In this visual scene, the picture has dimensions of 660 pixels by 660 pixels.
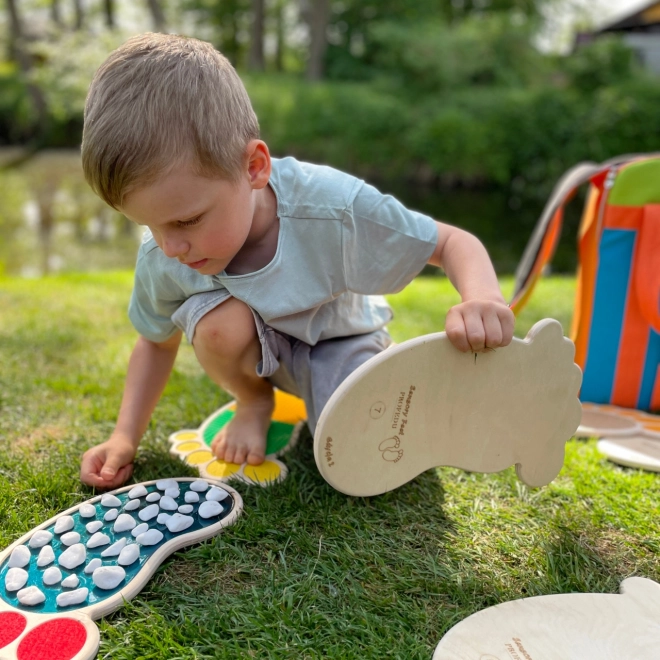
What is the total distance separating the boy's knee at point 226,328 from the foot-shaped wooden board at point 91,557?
30 cm

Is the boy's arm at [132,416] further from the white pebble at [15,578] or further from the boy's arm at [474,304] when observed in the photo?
the boy's arm at [474,304]

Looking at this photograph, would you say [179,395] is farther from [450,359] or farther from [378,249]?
[450,359]

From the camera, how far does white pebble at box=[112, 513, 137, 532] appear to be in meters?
1.26

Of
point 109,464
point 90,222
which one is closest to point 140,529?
point 109,464

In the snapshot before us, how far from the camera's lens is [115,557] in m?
1.20

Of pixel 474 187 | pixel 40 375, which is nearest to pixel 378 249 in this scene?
pixel 40 375

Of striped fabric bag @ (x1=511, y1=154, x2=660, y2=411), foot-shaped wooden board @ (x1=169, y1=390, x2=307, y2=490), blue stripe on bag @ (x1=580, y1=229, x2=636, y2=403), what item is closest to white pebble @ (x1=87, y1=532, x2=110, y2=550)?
foot-shaped wooden board @ (x1=169, y1=390, x2=307, y2=490)

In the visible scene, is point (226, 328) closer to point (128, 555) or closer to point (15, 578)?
point (128, 555)

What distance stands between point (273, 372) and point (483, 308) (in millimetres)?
612

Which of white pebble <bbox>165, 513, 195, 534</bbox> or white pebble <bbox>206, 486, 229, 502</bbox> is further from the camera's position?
white pebble <bbox>206, 486, 229, 502</bbox>

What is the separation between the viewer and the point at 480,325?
3.83 ft

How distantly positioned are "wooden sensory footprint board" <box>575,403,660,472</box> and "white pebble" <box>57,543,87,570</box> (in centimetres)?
124

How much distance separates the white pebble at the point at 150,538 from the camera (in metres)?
1.22

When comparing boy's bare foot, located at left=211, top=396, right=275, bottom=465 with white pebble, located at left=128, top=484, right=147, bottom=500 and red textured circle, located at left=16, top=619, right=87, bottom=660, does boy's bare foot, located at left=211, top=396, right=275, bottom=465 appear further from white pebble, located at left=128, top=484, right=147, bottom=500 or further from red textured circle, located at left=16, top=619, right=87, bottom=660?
red textured circle, located at left=16, top=619, right=87, bottom=660
